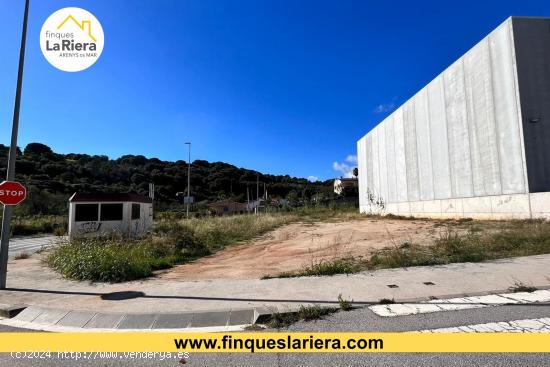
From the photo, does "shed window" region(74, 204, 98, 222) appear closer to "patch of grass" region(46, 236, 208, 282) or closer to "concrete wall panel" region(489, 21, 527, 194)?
"patch of grass" region(46, 236, 208, 282)

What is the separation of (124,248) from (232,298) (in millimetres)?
6402

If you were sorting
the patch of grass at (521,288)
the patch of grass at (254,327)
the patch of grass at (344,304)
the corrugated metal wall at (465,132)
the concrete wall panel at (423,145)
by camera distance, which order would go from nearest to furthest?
the patch of grass at (254,327) → the patch of grass at (344,304) → the patch of grass at (521,288) → the corrugated metal wall at (465,132) → the concrete wall panel at (423,145)

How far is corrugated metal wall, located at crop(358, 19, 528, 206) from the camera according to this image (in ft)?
62.5

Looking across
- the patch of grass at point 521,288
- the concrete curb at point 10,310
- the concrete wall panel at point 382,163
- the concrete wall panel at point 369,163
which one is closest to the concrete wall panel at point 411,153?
the concrete wall panel at point 382,163

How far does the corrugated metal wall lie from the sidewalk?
13.7 m

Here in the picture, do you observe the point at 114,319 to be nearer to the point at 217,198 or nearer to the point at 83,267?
the point at 83,267

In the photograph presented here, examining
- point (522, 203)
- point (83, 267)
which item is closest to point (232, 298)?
point (83, 267)

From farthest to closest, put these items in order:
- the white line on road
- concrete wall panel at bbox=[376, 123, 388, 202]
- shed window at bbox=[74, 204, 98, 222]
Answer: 1. concrete wall panel at bbox=[376, 123, 388, 202]
2. shed window at bbox=[74, 204, 98, 222]
3. the white line on road

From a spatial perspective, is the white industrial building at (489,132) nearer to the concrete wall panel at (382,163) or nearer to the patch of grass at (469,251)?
the concrete wall panel at (382,163)

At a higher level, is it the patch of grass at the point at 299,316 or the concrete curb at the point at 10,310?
the patch of grass at the point at 299,316

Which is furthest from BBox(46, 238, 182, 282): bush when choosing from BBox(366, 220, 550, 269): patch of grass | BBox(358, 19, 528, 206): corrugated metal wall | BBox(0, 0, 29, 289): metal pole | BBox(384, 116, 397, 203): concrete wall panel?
BBox(384, 116, 397, 203): concrete wall panel

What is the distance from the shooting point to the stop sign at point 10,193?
294 inches

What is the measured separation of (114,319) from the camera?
17.2 ft

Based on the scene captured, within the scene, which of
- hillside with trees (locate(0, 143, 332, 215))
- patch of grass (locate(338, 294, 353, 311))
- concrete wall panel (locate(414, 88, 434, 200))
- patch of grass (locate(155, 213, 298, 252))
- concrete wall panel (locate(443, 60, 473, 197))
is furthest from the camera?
hillside with trees (locate(0, 143, 332, 215))
